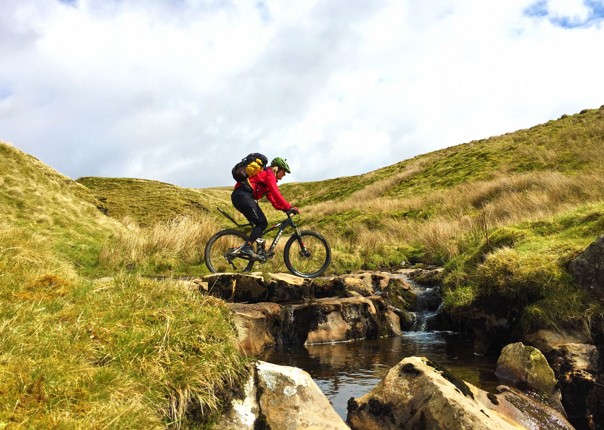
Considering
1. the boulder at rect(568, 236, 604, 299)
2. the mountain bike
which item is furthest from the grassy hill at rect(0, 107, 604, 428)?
the mountain bike

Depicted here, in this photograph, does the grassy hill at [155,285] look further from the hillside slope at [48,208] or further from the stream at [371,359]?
the stream at [371,359]

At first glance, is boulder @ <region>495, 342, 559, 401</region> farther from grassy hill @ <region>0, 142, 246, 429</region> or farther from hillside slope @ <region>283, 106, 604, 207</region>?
hillside slope @ <region>283, 106, 604, 207</region>

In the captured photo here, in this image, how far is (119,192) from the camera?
128ft

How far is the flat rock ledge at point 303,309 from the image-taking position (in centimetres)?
1009

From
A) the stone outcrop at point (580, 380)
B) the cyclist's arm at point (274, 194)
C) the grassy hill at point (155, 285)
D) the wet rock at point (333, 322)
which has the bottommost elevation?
the stone outcrop at point (580, 380)

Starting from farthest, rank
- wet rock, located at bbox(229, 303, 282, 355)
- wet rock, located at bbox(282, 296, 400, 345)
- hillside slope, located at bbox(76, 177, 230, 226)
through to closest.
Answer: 1. hillside slope, located at bbox(76, 177, 230, 226)
2. wet rock, located at bbox(282, 296, 400, 345)
3. wet rock, located at bbox(229, 303, 282, 355)

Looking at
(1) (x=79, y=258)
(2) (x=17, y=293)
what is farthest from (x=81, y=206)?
(2) (x=17, y=293)

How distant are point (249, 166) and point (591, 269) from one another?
716 centimetres

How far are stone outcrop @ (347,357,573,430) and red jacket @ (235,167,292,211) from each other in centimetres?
575

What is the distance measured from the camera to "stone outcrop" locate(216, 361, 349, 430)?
4957 mm

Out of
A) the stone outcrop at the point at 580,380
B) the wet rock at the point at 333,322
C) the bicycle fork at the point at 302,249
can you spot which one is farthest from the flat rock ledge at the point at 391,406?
the bicycle fork at the point at 302,249

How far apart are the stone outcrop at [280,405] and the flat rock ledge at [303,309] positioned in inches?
152

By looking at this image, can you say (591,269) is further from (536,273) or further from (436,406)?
(436,406)

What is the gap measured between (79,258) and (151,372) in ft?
39.0
